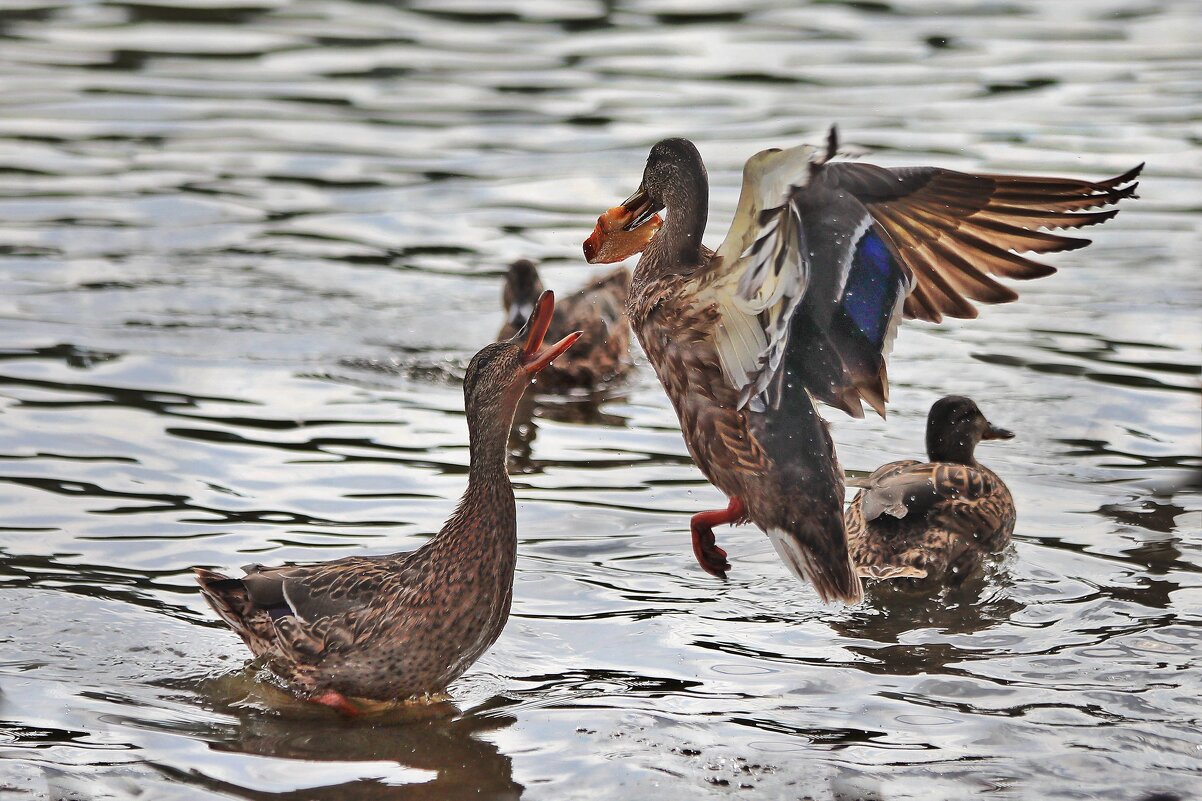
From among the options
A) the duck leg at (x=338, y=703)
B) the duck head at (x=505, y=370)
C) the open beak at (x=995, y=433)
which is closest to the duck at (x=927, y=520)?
the open beak at (x=995, y=433)

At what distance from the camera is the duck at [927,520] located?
7.64 m

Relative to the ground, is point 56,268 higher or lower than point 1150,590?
higher

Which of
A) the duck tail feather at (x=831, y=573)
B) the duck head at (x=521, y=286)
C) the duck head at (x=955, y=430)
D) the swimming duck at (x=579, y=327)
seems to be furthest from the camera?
the duck head at (x=521, y=286)

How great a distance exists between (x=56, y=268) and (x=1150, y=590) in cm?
783

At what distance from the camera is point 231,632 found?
6.96 metres

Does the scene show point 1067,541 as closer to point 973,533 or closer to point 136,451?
point 973,533

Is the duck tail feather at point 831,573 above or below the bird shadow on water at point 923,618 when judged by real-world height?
above

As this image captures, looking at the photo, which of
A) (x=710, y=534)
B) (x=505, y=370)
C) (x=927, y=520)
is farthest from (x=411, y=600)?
(x=927, y=520)

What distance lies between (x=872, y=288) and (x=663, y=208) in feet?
5.44

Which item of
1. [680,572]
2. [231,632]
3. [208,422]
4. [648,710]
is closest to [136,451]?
[208,422]

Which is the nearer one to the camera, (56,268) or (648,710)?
(648,710)

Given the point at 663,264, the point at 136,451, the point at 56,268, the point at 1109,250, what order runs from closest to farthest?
the point at 663,264 < the point at 136,451 < the point at 56,268 < the point at 1109,250

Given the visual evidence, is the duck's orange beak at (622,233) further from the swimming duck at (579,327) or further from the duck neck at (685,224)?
the swimming duck at (579,327)

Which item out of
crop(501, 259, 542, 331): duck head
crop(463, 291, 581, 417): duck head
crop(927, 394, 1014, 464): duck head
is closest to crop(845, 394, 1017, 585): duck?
crop(927, 394, 1014, 464): duck head
